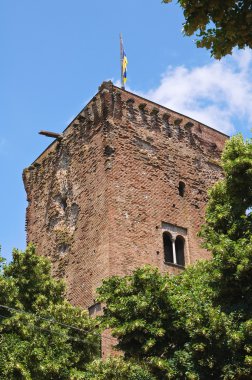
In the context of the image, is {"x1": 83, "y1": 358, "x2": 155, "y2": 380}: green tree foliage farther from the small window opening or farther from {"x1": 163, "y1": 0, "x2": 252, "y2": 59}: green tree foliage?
the small window opening

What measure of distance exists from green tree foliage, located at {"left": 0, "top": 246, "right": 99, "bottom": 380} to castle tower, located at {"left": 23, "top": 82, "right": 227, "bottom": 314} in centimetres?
361

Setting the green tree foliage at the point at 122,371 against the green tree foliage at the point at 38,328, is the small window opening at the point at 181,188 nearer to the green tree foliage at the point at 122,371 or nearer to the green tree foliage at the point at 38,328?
the green tree foliage at the point at 38,328

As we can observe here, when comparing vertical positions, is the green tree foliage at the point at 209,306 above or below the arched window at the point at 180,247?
below

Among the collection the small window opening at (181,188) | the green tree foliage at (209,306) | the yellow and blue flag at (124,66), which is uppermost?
the yellow and blue flag at (124,66)

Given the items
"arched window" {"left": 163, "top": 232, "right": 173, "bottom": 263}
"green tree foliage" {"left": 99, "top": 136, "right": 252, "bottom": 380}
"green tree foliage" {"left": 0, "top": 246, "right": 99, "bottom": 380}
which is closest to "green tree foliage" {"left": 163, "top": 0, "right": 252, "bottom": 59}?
"green tree foliage" {"left": 99, "top": 136, "right": 252, "bottom": 380}

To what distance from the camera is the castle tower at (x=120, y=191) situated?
2077 cm

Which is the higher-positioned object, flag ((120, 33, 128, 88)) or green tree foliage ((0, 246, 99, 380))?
flag ((120, 33, 128, 88))

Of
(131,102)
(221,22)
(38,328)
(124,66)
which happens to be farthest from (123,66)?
(221,22)

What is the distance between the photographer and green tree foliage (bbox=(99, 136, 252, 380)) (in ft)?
39.2

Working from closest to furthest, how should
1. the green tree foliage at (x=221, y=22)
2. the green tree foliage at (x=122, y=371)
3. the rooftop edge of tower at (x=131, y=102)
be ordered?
the green tree foliage at (x=221, y=22) < the green tree foliage at (x=122, y=371) < the rooftop edge of tower at (x=131, y=102)

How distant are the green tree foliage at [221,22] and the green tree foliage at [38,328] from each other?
9577 mm

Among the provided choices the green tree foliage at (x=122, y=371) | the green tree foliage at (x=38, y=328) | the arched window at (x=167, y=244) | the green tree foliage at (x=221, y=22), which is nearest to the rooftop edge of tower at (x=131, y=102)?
the arched window at (x=167, y=244)

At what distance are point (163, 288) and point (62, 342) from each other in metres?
2.82

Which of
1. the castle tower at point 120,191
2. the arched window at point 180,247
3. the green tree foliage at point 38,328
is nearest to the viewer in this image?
the green tree foliage at point 38,328
